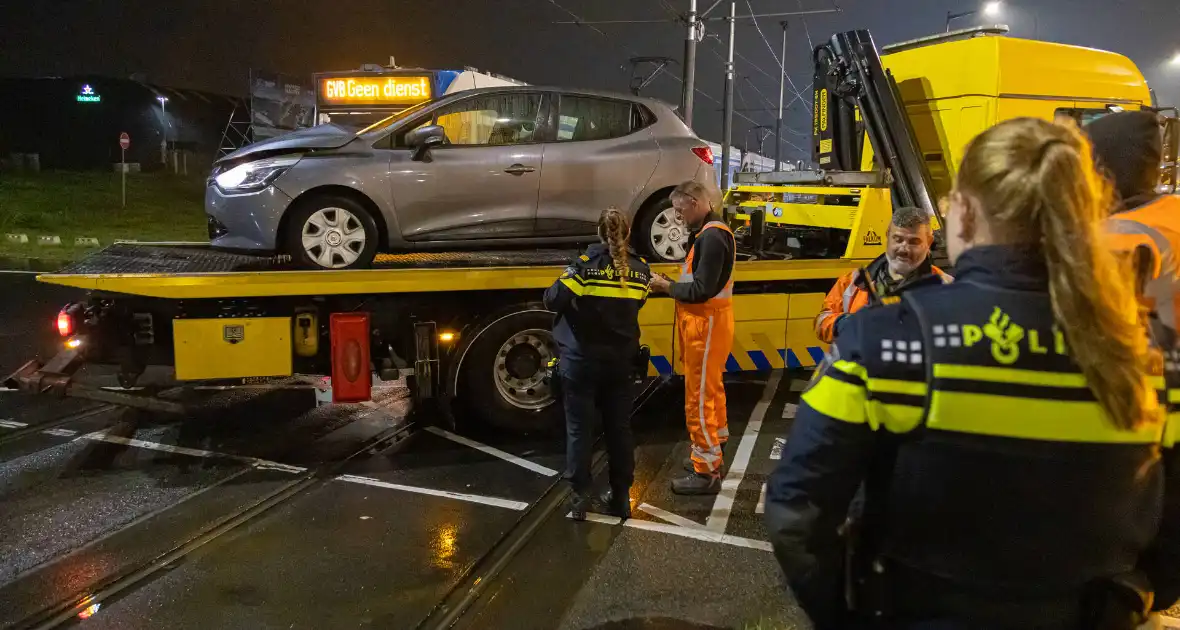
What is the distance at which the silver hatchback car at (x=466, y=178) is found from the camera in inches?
218

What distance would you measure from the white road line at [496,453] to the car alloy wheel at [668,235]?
82.6 inches

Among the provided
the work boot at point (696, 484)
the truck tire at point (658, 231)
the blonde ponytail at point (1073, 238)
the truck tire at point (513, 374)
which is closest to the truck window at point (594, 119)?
the truck tire at point (658, 231)

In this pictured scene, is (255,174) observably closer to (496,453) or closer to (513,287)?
(513,287)

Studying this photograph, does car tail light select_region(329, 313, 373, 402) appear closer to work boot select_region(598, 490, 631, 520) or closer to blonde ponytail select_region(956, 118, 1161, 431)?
work boot select_region(598, 490, 631, 520)

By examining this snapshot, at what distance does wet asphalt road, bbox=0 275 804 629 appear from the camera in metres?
3.39

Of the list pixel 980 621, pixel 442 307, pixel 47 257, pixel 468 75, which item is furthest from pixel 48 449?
pixel 47 257

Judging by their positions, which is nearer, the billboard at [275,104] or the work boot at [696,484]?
the work boot at [696,484]

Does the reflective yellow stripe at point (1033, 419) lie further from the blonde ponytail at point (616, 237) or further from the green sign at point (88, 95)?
the green sign at point (88, 95)

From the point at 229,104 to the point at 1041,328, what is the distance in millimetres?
55077

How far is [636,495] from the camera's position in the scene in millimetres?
4781

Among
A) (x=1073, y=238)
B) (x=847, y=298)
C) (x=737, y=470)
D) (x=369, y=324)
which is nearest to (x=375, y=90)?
(x=369, y=324)

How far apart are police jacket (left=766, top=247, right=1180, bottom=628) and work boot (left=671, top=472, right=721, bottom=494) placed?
339 centimetres

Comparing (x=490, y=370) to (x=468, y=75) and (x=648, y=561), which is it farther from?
(x=468, y=75)

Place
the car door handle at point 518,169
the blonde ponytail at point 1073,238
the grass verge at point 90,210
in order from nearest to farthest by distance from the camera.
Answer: the blonde ponytail at point 1073,238 < the car door handle at point 518,169 < the grass verge at point 90,210
